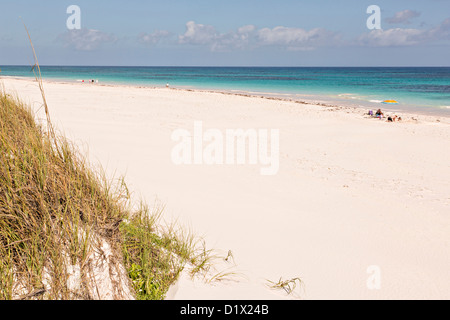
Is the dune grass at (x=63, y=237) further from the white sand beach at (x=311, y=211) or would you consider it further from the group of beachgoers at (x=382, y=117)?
the group of beachgoers at (x=382, y=117)

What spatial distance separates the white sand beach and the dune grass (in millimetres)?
292

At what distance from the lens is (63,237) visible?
96.7 inches

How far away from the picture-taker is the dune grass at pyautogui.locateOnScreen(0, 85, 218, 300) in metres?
2.27

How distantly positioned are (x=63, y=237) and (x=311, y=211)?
11.3 ft

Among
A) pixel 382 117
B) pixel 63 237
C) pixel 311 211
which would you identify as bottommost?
pixel 311 211

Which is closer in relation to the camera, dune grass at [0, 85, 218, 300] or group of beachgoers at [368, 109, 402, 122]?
dune grass at [0, 85, 218, 300]

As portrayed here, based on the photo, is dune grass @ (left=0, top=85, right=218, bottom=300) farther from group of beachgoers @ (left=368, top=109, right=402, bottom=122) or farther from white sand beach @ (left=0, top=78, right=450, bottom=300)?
group of beachgoers @ (left=368, top=109, right=402, bottom=122)

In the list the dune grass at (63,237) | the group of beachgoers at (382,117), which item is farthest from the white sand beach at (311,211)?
the group of beachgoers at (382,117)

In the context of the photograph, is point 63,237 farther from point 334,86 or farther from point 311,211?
point 334,86

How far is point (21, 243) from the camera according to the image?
7.90ft

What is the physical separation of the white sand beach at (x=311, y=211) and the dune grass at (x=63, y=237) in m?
0.29

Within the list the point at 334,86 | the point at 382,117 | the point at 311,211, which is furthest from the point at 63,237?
the point at 334,86

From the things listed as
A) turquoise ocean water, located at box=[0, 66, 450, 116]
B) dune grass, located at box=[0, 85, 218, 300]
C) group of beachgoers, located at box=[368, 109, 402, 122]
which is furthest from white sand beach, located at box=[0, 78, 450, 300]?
turquoise ocean water, located at box=[0, 66, 450, 116]
